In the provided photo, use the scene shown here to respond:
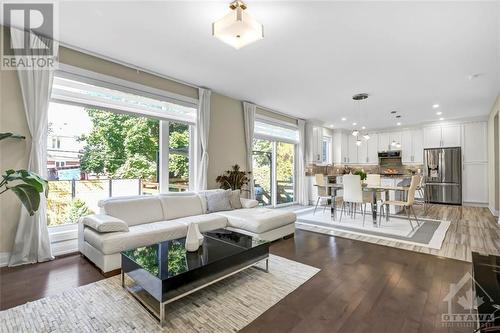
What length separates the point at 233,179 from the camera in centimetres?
536

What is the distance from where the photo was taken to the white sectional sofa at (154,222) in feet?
9.02

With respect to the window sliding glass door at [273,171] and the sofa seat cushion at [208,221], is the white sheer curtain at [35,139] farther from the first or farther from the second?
the window sliding glass door at [273,171]

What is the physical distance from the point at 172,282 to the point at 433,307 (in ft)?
7.28

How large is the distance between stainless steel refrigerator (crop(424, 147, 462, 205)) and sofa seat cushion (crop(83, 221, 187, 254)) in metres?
8.25

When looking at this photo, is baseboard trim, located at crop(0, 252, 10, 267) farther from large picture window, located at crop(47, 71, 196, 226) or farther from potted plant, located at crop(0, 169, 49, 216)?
potted plant, located at crop(0, 169, 49, 216)

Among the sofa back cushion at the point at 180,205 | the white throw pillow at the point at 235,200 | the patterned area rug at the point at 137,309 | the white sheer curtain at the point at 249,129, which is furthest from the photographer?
the white sheer curtain at the point at 249,129

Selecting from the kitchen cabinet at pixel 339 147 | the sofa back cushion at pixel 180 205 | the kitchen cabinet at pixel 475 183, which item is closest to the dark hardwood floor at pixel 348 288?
the sofa back cushion at pixel 180 205

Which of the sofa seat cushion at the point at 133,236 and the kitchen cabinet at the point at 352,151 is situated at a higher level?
the kitchen cabinet at the point at 352,151

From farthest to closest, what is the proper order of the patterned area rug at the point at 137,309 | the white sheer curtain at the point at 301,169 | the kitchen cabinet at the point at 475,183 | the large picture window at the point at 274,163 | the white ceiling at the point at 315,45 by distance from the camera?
the white sheer curtain at the point at 301,169
the kitchen cabinet at the point at 475,183
the large picture window at the point at 274,163
the white ceiling at the point at 315,45
the patterned area rug at the point at 137,309

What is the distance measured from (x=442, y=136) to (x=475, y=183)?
168 cm

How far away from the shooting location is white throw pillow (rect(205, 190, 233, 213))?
4254 millimetres

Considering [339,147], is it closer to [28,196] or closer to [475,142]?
[475,142]

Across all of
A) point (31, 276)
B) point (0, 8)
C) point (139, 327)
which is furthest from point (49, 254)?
point (0, 8)

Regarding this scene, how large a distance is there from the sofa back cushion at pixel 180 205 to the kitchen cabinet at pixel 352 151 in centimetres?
759
